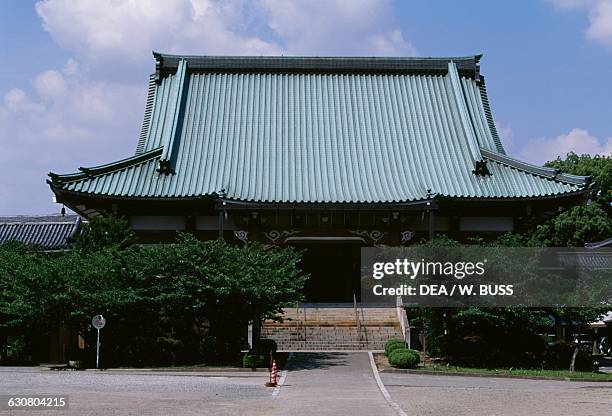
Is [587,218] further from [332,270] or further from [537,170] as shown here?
[332,270]

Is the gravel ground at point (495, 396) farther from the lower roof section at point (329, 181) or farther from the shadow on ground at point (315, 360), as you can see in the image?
the lower roof section at point (329, 181)

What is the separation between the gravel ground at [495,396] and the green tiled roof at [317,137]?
9895 mm

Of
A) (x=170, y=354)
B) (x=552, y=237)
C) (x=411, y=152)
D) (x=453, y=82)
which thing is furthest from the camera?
(x=552, y=237)

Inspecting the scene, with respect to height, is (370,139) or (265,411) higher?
(370,139)

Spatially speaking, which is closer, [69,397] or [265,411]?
[265,411]

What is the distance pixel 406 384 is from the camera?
19.1 meters

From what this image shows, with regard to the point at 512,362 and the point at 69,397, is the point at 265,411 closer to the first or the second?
the point at 69,397

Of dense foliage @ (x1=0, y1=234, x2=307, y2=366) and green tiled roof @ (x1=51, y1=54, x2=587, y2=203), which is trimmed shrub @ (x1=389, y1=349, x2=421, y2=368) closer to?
dense foliage @ (x1=0, y1=234, x2=307, y2=366)

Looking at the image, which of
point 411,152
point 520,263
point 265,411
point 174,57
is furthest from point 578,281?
point 174,57

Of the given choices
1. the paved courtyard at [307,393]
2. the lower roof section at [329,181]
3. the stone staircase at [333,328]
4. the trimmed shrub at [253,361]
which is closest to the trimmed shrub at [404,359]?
the paved courtyard at [307,393]

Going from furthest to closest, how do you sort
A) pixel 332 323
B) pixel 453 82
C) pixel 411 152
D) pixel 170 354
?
pixel 453 82
pixel 411 152
pixel 332 323
pixel 170 354

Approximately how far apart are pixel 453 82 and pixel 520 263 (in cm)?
1515

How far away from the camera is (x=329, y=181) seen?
30672 mm

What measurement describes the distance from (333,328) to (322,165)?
22.9 feet
